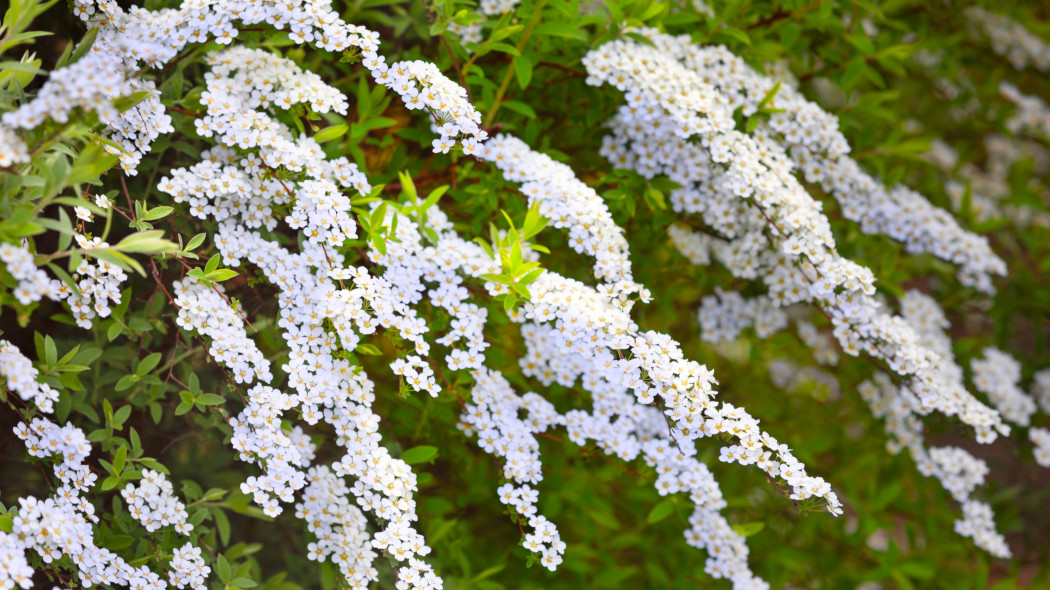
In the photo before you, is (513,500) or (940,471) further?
(940,471)

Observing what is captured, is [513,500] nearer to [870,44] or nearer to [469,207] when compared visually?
[469,207]

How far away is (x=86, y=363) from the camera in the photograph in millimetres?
1569

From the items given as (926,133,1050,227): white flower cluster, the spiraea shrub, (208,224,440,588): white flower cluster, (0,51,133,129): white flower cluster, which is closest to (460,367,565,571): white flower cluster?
the spiraea shrub

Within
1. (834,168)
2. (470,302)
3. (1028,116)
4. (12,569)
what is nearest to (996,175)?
(1028,116)

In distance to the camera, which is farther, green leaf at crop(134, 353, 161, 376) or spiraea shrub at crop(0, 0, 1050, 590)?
green leaf at crop(134, 353, 161, 376)

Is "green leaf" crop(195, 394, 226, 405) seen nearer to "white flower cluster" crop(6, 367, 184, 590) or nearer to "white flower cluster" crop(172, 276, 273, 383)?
"white flower cluster" crop(172, 276, 273, 383)

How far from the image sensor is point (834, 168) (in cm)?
222

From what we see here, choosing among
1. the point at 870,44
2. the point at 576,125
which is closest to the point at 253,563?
the point at 576,125

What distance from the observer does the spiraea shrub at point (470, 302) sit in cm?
151

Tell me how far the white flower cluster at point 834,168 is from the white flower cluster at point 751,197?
10 cm

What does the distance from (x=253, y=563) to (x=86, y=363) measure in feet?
2.24

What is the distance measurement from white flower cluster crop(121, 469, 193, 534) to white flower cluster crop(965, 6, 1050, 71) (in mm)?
3490

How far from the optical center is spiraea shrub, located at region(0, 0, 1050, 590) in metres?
1.51

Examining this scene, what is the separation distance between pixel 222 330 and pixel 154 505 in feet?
1.33
